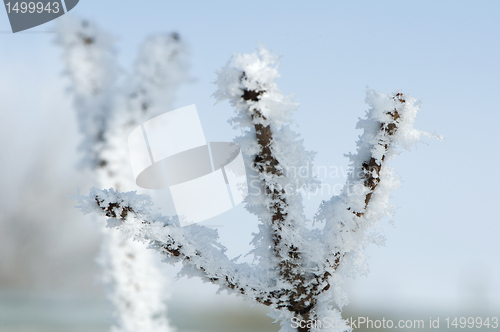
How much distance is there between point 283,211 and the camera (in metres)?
1.53

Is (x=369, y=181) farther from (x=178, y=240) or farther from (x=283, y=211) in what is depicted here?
(x=178, y=240)

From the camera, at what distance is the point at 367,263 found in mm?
1766

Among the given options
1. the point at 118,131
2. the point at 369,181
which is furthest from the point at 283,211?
the point at 118,131

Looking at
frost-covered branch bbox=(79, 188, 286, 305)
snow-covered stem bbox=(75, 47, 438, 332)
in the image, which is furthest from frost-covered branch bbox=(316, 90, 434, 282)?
frost-covered branch bbox=(79, 188, 286, 305)

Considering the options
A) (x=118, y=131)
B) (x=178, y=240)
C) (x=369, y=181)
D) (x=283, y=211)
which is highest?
(x=118, y=131)

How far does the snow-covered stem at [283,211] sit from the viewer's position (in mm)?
1268

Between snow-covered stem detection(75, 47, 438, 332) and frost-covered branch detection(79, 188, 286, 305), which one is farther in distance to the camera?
frost-covered branch detection(79, 188, 286, 305)

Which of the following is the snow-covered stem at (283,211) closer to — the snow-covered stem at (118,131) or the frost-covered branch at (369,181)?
the frost-covered branch at (369,181)

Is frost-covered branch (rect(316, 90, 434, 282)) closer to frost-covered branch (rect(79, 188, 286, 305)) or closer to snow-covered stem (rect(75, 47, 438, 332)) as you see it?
snow-covered stem (rect(75, 47, 438, 332))

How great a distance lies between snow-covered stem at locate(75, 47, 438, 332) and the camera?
1.27 meters

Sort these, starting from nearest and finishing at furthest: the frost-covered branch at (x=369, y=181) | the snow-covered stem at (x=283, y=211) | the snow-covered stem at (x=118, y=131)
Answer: the snow-covered stem at (x=283, y=211), the frost-covered branch at (x=369, y=181), the snow-covered stem at (x=118, y=131)

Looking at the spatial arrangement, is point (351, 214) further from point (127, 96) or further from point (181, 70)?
point (127, 96)

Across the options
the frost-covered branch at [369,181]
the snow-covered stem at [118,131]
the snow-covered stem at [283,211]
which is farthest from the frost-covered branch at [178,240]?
the snow-covered stem at [118,131]

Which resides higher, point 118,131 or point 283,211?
point 118,131
